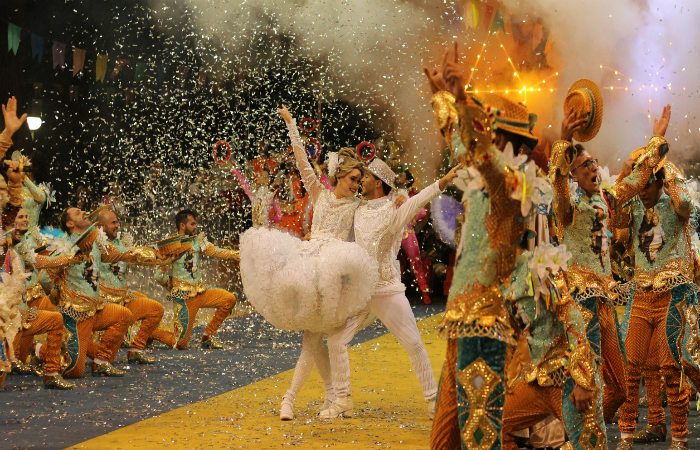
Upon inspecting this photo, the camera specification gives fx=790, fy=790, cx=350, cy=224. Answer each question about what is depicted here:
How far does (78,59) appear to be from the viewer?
435 inches

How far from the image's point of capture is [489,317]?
276 cm

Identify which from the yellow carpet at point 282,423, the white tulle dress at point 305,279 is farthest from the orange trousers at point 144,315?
the white tulle dress at point 305,279

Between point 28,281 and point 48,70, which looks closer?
point 28,281

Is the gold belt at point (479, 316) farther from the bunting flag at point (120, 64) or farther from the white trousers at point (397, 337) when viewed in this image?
the bunting flag at point (120, 64)

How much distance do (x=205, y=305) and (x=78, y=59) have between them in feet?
14.2

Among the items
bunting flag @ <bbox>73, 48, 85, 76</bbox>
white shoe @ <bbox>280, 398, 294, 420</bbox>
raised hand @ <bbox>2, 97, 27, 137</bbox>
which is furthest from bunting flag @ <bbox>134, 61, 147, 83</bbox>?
white shoe @ <bbox>280, 398, 294, 420</bbox>

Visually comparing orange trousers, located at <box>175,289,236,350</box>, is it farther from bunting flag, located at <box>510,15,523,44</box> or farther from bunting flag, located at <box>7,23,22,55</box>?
bunting flag, located at <box>510,15,523,44</box>

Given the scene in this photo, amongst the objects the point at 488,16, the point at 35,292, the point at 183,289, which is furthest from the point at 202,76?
the point at 35,292

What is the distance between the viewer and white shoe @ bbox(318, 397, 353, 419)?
5434 millimetres

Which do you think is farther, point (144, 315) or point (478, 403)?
point (144, 315)

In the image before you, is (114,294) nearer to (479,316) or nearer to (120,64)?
(120,64)

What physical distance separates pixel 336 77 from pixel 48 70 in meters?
4.20

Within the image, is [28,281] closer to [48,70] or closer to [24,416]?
[24,416]

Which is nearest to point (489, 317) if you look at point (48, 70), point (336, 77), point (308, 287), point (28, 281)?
point (308, 287)
